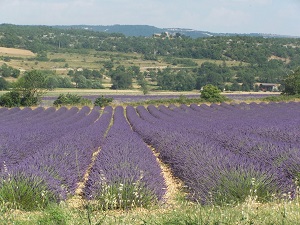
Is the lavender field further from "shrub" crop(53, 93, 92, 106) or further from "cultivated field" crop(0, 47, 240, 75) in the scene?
"cultivated field" crop(0, 47, 240, 75)

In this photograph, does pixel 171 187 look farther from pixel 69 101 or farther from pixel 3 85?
pixel 3 85

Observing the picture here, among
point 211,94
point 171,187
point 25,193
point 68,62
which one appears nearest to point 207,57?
point 68,62

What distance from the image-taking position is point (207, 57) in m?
125

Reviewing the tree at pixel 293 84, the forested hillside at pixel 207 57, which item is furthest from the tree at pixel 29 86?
the forested hillside at pixel 207 57

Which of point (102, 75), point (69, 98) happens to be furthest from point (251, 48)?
point (69, 98)

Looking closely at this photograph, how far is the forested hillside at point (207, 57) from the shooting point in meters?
80.4

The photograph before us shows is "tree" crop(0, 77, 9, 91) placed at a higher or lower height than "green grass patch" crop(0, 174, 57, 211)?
lower

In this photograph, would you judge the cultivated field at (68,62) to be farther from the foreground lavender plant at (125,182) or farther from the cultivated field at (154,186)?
the foreground lavender plant at (125,182)

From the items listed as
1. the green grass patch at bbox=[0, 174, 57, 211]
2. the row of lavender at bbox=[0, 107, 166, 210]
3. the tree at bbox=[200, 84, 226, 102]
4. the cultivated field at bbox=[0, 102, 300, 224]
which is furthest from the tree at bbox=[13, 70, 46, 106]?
the green grass patch at bbox=[0, 174, 57, 211]

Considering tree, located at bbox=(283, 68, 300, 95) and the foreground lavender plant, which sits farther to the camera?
tree, located at bbox=(283, 68, 300, 95)

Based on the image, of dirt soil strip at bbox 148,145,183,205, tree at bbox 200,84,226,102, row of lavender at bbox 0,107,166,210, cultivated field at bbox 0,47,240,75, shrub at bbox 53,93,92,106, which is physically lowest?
cultivated field at bbox 0,47,240,75

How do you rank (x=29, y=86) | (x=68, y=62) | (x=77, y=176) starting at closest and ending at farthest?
(x=77, y=176) → (x=29, y=86) → (x=68, y=62)

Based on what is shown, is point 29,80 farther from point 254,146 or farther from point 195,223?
point 195,223

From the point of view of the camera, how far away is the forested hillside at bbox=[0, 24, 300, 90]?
264 ft
